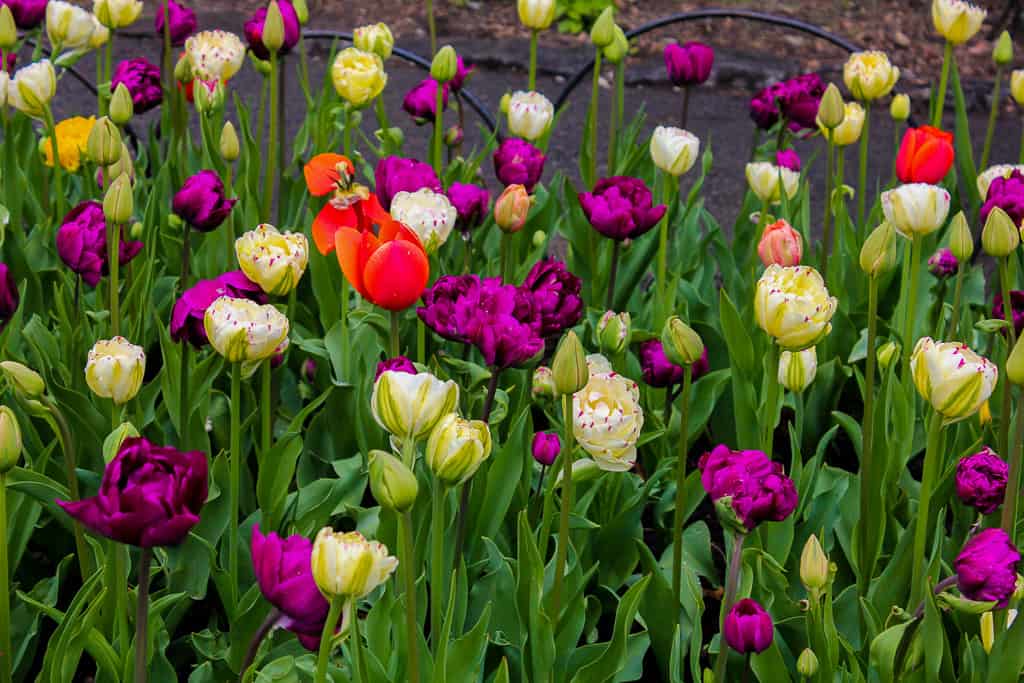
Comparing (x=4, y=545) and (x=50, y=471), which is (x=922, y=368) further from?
(x=50, y=471)

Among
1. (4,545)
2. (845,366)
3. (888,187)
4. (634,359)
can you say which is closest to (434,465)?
(4,545)

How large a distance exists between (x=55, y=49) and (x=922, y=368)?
1.20m

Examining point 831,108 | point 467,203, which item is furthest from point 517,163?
point 831,108

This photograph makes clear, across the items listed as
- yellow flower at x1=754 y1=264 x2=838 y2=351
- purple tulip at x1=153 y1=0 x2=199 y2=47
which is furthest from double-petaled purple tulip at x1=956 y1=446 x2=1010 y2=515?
purple tulip at x1=153 y1=0 x2=199 y2=47

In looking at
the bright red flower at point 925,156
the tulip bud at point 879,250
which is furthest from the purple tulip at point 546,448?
the bright red flower at point 925,156

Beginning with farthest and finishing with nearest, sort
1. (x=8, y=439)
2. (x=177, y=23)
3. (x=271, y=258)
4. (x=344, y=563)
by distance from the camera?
(x=177, y=23) < (x=271, y=258) < (x=8, y=439) < (x=344, y=563)

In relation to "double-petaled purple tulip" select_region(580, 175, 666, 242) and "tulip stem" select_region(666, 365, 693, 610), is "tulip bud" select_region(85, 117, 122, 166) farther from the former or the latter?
"tulip stem" select_region(666, 365, 693, 610)

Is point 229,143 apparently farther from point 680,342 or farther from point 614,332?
point 680,342

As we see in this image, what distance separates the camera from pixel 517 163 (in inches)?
57.3

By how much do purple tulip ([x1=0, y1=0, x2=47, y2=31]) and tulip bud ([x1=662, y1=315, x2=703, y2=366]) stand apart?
112cm

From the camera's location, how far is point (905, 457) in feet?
4.33

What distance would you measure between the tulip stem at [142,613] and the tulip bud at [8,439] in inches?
4.3

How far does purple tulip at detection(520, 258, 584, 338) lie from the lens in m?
1.11

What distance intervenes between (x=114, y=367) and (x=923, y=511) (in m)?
0.64
